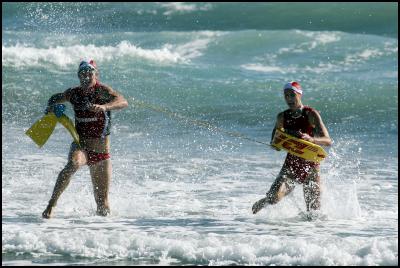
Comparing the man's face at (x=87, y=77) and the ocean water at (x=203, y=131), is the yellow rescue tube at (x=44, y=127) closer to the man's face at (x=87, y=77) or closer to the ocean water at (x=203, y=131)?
the man's face at (x=87, y=77)

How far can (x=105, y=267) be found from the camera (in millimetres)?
7473

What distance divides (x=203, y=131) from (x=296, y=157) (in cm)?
633

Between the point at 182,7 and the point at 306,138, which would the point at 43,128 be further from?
the point at 182,7

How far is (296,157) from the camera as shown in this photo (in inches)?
351

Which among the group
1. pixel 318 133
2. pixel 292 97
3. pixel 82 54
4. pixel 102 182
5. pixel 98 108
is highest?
pixel 82 54

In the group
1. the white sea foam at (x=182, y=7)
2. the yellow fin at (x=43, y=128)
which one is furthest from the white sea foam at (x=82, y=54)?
the yellow fin at (x=43, y=128)

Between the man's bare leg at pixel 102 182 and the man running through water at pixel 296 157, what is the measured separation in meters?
1.52

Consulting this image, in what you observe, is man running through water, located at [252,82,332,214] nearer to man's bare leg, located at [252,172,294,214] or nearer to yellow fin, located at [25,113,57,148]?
man's bare leg, located at [252,172,294,214]

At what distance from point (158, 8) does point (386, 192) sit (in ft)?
76.3

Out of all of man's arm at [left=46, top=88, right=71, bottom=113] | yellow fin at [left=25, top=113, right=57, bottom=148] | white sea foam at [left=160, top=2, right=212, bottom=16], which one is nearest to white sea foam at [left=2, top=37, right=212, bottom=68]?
white sea foam at [left=160, top=2, right=212, bottom=16]

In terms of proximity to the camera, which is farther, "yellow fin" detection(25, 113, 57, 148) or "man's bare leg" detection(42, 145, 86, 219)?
"yellow fin" detection(25, 113, 57, 148)

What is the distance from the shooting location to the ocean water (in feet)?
26.4

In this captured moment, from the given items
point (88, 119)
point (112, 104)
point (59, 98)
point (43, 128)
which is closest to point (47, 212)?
point (43, 128)

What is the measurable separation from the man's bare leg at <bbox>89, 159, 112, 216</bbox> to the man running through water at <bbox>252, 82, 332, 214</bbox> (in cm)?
152
